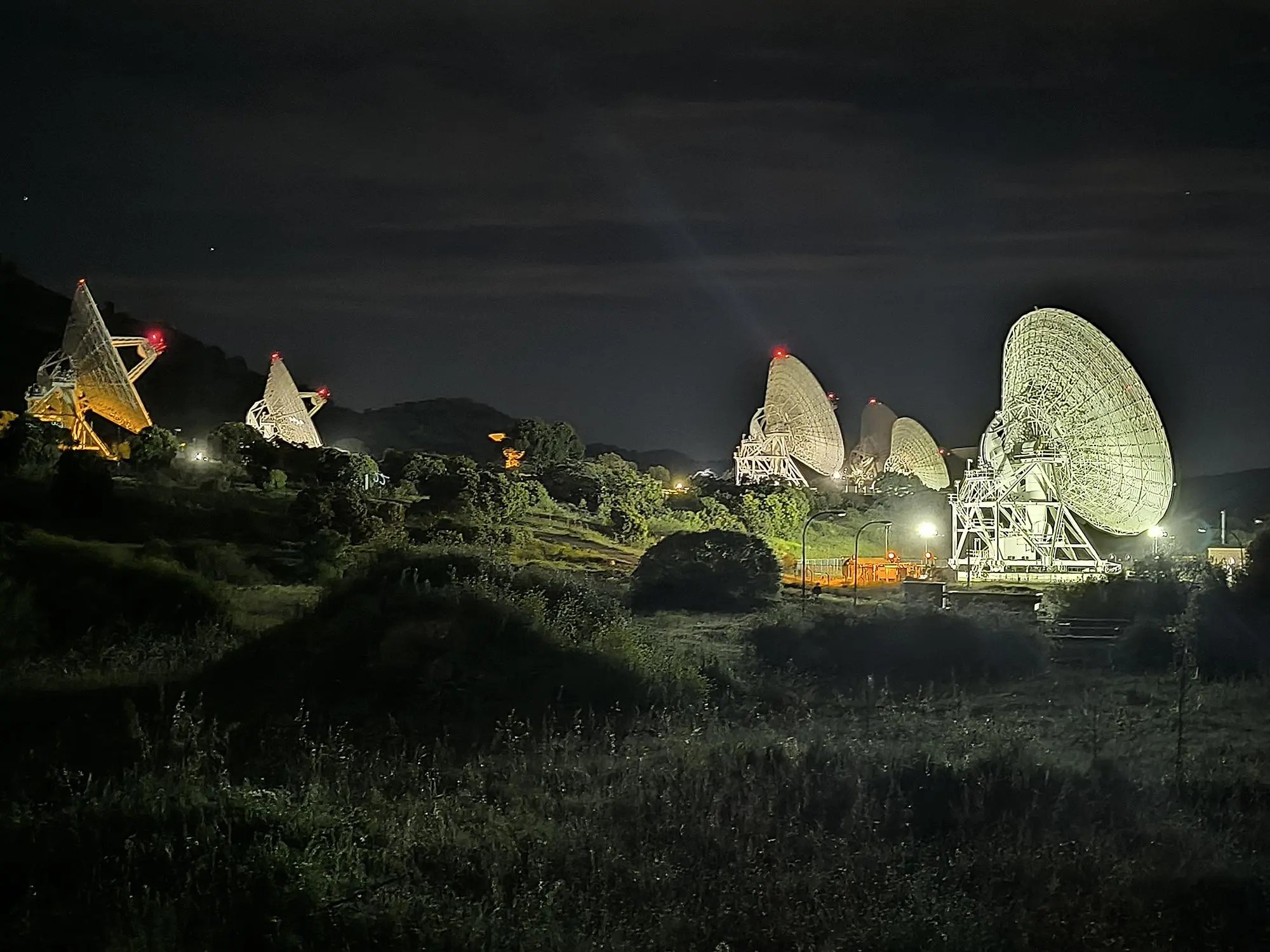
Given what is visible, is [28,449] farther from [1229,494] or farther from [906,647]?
[1229,494]

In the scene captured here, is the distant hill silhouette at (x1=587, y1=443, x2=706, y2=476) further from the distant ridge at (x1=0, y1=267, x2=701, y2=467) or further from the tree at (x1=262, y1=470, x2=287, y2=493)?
the tree at (x1=262, y1=470, x2=287, y2=493)

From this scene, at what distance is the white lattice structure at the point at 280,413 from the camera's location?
6241cm

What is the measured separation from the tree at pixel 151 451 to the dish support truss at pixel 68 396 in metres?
1.69

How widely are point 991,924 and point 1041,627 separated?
1800 cm

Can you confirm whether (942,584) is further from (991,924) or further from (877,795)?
(991,924)

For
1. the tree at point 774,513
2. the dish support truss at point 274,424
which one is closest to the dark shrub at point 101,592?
the tree at point 774,513

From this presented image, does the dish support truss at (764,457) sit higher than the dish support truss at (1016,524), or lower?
higher

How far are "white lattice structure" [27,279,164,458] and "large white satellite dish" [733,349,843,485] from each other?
106 ft

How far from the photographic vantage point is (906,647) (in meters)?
21.6

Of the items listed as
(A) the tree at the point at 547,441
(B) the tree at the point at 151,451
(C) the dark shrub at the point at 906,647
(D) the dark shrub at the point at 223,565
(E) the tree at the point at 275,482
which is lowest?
(C) the dark shrub at the point at 906,647

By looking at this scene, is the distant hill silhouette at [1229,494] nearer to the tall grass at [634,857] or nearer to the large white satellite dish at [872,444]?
the large white satellite dish at [872,444]

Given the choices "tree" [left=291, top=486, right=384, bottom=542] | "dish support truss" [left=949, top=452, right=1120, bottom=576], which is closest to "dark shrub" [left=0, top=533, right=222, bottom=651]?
"tree" [left=291, top=486, right=384, bottom=542]

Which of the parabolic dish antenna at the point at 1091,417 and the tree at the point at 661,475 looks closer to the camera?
the parabolic dish antenna at the point at 1091,417

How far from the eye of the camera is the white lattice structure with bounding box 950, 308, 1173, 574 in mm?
38312
